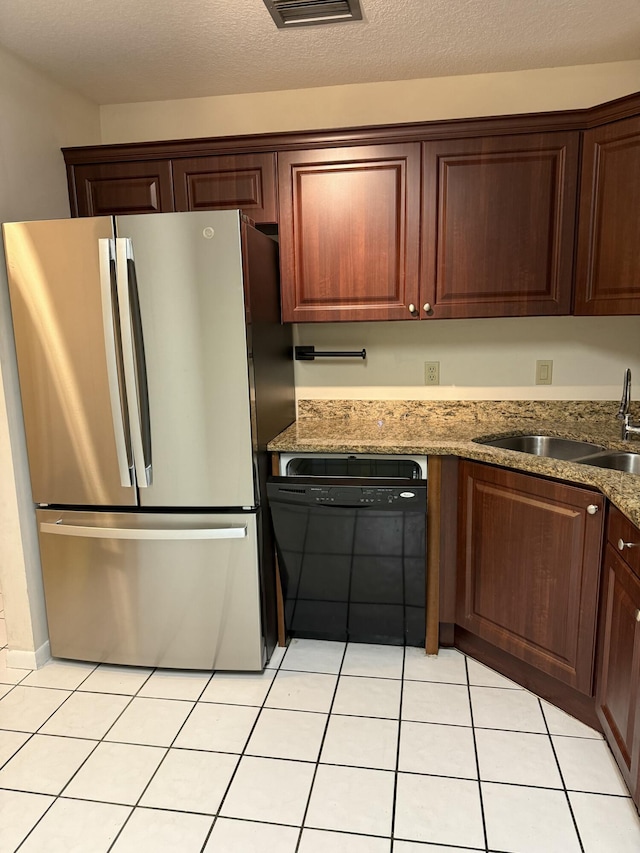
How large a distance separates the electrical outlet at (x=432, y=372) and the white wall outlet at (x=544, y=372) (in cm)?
45

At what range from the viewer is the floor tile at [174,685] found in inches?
89.0

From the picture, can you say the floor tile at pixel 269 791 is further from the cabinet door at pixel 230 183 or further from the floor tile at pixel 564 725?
the cabinet door at pixel 230 183

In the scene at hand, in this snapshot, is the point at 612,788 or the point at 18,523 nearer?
the point at 612,788

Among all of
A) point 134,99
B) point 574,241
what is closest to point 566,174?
point 574,241

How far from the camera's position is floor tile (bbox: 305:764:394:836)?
5.40 feet

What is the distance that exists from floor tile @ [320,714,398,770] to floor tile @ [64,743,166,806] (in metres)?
0.56

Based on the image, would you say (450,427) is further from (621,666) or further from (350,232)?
(621,666)

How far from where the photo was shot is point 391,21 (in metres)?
2.10

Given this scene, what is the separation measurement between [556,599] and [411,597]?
579 millimetres

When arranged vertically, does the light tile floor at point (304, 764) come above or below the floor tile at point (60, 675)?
above

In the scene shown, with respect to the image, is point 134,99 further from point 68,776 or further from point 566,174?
point 68,776

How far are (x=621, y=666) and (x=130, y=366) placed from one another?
184 centimetres

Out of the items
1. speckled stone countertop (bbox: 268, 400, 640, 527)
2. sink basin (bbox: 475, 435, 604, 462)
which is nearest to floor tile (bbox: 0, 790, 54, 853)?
speckled stone countertop (bbox: 268, 400, 640, 527)

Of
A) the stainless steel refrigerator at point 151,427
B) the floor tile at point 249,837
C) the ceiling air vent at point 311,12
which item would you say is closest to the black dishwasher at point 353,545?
the stainless steel refrigerator at point 151,427
